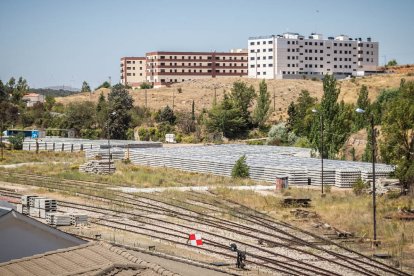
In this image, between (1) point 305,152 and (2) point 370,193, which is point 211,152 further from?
(2) point 370,193

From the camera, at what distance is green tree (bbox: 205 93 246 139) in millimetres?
84062

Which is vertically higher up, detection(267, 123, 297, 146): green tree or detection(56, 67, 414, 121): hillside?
detection(56, 67, 414, 121): hillside

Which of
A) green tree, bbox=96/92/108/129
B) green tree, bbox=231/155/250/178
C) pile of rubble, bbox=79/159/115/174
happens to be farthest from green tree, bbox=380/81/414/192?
green tree, bbox=96/92/108/129

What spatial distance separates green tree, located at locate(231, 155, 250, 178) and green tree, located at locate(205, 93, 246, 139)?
36.6 metres

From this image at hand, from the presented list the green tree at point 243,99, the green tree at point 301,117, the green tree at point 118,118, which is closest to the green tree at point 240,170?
the green tree at point 301,117

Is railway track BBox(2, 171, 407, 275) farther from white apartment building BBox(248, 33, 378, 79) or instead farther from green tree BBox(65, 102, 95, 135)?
white apartment building BBox(248, 33, 378, 79)

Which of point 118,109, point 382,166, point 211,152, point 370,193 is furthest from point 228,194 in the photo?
point 118,109

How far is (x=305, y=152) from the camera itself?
201 ft

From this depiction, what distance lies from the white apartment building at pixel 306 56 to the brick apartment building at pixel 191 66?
11.3ft

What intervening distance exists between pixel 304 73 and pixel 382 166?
9105cm

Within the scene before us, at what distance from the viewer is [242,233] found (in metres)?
28.5

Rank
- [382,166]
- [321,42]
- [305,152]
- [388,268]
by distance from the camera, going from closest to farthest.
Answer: [388,268] → [382,166] → [305,152] → [321,42]

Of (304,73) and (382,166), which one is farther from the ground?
(304,73)

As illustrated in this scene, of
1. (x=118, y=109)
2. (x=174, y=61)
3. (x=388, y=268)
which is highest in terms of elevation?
(x=174, y=61)
